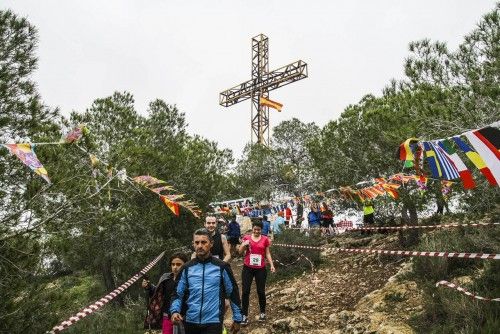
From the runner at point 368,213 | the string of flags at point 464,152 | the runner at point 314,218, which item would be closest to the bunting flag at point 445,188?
the string of flags at point 464,152

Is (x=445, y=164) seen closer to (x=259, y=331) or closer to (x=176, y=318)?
(x=259, y=331)

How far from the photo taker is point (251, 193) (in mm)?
27875

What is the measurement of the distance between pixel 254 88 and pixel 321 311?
25475 mm

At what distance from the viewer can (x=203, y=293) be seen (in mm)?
4250

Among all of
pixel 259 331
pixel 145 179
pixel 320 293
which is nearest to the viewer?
pixel 259 331

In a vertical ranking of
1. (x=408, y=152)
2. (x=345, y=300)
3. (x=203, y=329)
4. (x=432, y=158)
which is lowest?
(x=345, y=300)

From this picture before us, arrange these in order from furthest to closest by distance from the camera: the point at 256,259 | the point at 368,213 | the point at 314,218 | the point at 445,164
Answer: the point at 314,218
the point at 368,213
the point at 256,259
the point at 445,164

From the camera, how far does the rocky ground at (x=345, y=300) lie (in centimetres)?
657

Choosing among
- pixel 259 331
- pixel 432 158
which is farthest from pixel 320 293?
pixel 432 158

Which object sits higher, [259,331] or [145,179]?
[145,179]

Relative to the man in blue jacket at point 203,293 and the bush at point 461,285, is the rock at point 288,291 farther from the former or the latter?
the man in blue jacket at point 203,293

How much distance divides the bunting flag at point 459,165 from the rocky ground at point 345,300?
2207mm

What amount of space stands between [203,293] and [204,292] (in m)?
0.01

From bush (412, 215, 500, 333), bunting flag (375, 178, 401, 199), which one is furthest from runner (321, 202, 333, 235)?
bush (412, 215, 500, 333)
